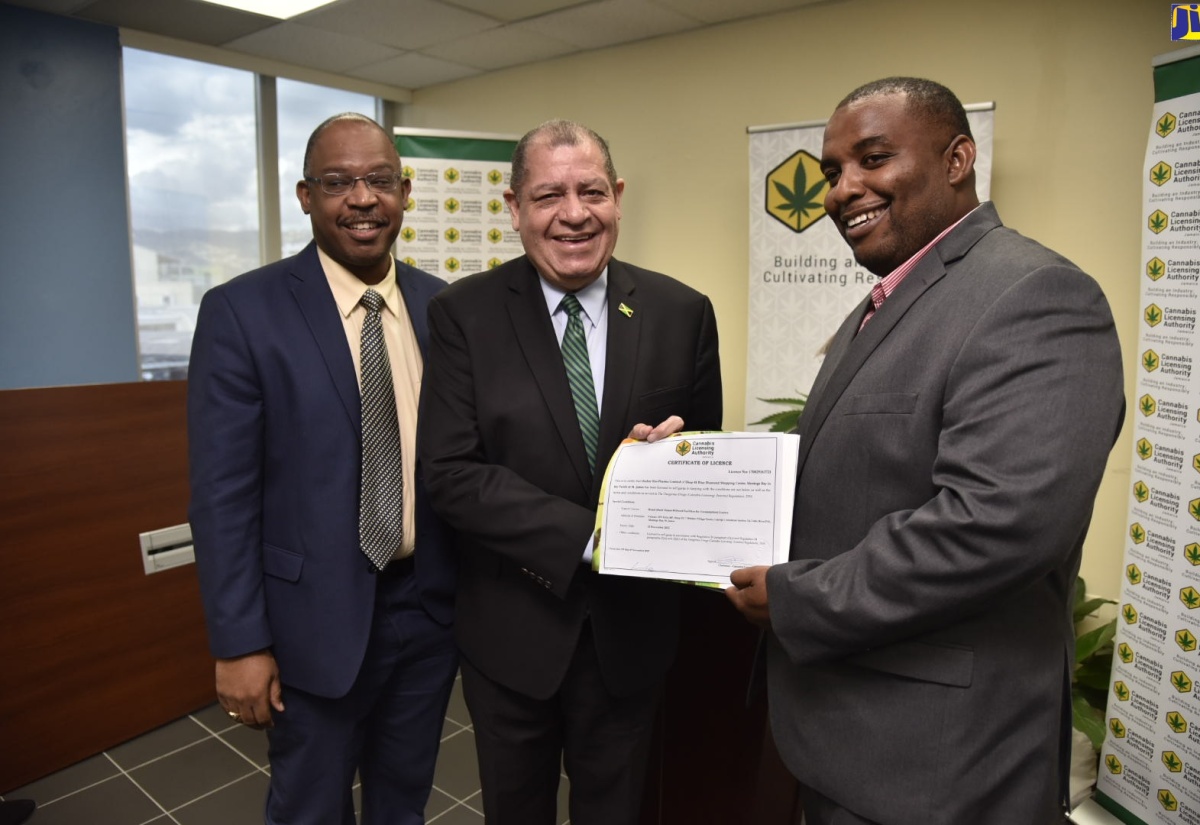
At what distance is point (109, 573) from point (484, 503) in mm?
2305

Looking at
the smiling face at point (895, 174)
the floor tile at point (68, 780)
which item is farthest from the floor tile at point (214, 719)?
the smiling face at point (895, 174)

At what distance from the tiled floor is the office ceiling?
358 cm

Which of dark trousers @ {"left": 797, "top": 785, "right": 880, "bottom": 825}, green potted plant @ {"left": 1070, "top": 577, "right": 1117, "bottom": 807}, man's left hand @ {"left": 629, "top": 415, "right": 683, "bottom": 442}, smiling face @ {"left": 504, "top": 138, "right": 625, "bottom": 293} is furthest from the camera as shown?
green potted plant @ {"left": 1070, "top": 577, "right": 1117, "bottom": 807}

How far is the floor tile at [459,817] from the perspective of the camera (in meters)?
2.65

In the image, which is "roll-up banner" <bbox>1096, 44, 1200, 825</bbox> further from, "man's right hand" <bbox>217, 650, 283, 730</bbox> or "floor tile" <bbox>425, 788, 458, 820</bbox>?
"man's right hand" <bbox>217, 650, 283, 730</bbox>

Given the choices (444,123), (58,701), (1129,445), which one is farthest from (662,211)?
(58,701)

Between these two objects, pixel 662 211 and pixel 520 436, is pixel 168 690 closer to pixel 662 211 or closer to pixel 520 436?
pixel 520 436

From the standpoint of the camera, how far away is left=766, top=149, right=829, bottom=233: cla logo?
3.82 m

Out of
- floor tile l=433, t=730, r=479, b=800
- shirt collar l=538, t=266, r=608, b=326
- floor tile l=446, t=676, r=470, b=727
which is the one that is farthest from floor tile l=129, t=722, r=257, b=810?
shirt collar l=538, t=266, r=608, b=326

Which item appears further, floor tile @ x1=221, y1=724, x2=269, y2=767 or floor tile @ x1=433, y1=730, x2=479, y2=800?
floor tile @ x1=221, y1=724, x2=269, y2=767

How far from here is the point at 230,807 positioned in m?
2.71

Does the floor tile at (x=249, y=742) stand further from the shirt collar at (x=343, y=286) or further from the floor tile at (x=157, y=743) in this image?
the shirt collar at (x=343, y=286)

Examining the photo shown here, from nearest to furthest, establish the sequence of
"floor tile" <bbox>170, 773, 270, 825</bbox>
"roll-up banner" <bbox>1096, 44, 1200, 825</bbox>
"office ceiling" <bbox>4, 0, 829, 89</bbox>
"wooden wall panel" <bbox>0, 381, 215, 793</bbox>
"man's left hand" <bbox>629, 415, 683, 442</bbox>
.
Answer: "man's left hand" <bbox>629, 415, 683, 442</bbox> → "roll-up banner" <bbox>1096, 44, 1200, 825</bbox> → "floor tile" <bbox>170, 773, 270, 825</bbox> → "wooden wall panel" <bbox>0, 381, 215, 793</bbox> → "office ceiling" <bbox>4, 0, 829, 89</bbox>

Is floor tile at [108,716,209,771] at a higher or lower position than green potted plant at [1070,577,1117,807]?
lower
